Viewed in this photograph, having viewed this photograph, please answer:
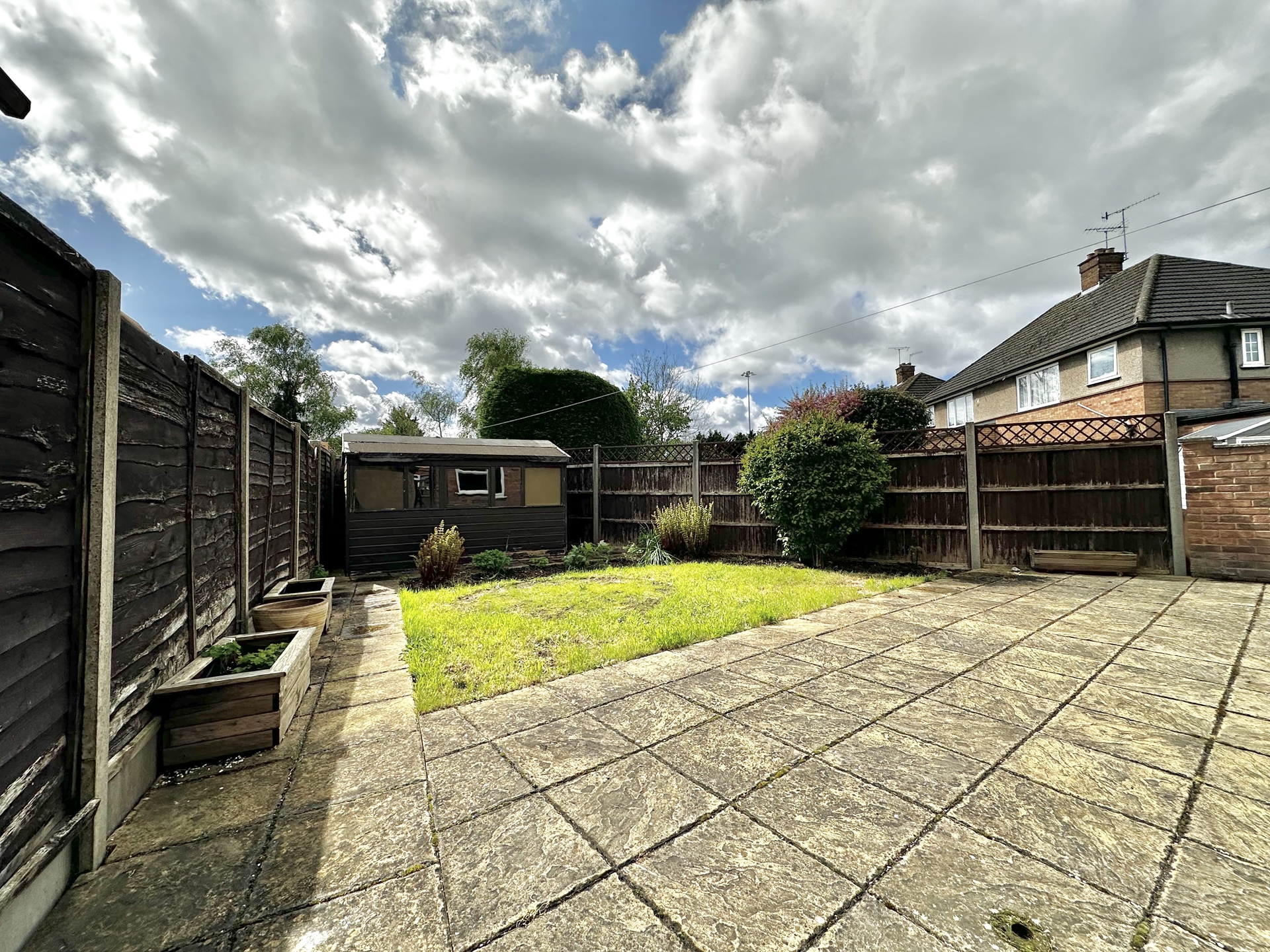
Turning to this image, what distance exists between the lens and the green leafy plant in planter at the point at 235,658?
2.45 meters

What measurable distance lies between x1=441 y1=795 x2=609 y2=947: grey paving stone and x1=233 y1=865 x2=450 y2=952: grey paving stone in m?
0.06

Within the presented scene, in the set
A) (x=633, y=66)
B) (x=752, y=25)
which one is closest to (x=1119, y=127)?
(x=752, y=25)

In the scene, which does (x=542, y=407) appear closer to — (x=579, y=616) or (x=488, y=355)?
(x=488, y=355)

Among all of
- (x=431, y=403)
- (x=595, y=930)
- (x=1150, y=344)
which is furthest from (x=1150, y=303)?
(x=431, y=403)

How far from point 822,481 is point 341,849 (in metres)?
6.71

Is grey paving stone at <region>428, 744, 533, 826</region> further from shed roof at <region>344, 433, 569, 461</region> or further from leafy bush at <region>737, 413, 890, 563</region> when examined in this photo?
shed roof at <region>344, 433, 569, 461</region>

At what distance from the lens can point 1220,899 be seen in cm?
127

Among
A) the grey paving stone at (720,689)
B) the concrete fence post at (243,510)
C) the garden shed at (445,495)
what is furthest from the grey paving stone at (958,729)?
the garden shed at (445,495)

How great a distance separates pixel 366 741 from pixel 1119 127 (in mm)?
12898

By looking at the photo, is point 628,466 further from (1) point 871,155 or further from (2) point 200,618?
(2) point 200,618

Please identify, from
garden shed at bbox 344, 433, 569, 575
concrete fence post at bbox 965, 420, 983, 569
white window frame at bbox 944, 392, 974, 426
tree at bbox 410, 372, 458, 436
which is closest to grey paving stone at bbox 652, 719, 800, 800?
concrete fence post at bbox 965, 420, 983, 569

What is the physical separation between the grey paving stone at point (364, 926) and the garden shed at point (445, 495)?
7275mm

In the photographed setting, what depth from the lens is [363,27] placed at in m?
5.14

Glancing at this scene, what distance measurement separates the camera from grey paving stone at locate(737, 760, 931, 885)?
57.4 inches
